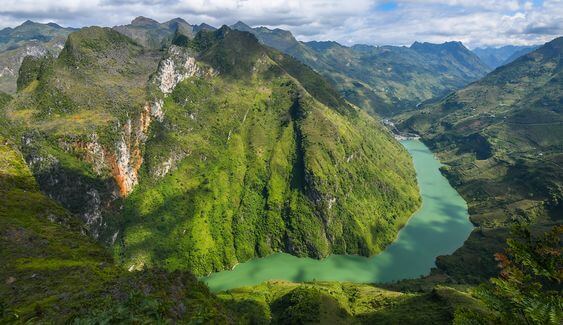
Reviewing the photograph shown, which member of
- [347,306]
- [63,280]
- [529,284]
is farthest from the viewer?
[347,306]

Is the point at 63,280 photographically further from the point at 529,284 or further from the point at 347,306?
the point at 347,306

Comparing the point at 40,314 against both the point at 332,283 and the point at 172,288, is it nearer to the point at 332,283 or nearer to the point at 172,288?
the point at 172,288

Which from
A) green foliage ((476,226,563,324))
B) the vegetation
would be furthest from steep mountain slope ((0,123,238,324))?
the vegetation

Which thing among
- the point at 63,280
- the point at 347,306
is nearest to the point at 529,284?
the point at 63,280

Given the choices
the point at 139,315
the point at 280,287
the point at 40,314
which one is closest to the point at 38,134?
the point at 280,287

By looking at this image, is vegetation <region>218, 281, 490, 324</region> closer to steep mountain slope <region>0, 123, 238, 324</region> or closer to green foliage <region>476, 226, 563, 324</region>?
steep mountain slope <region>0, 123, 238, 324</region>

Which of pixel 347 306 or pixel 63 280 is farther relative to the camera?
pixel 347 306

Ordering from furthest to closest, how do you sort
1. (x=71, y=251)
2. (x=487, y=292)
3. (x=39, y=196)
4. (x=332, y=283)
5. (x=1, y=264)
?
(x=332, y=283) → (x=39, y=196) → (x=71, y=251) → (x=1, y=264) → (x=487, y=292)

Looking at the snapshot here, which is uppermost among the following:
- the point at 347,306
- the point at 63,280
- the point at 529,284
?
the point at 529,284
